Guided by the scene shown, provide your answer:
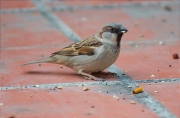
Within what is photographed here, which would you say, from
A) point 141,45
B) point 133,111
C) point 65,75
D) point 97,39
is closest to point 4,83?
point 65,75

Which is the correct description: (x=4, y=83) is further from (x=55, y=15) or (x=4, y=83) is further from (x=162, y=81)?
(x=55, y=15)

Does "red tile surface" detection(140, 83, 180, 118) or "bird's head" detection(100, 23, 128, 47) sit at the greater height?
"bird's head" detection(100, 23, 128, 47)

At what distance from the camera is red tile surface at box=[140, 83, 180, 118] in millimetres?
3769

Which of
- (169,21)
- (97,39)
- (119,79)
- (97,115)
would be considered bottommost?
(97,115)

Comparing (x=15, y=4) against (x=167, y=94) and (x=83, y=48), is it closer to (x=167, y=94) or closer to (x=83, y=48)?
(x=83, y=48)

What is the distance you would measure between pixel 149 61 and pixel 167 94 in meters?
0.92

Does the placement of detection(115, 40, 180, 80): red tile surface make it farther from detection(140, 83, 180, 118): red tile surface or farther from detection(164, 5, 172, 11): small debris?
detection(164, 5, 172, 11): small debris

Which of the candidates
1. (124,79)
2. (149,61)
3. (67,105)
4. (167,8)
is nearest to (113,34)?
(124,79)

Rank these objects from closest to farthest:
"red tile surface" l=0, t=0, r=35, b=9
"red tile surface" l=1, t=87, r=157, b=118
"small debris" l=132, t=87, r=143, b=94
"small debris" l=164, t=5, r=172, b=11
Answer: "red tile surface" l=1, t=87, r=157, b=118 → "small debris" l=132, t=87, r=143, b=94 → "small debris" l=164, t=5, r=172, b=11 → "red tile surface" l=0, t=0, r=35, b=9

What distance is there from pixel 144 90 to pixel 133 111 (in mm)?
471

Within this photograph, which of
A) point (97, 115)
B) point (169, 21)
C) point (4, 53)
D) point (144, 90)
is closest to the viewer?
point (97, 115)

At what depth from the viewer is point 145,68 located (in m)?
4.74

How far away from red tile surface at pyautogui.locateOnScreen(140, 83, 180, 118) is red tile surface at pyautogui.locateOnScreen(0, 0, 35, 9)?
3100 millimetres

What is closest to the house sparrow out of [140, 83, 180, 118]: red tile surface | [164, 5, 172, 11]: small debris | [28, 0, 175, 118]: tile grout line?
[28, 0, 175, 118]: tile grout line
